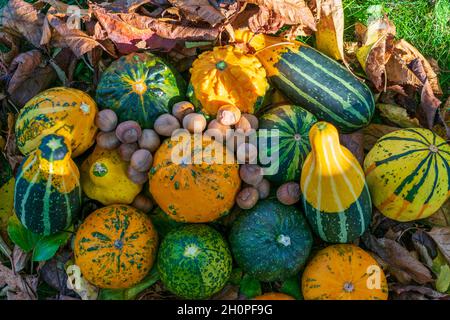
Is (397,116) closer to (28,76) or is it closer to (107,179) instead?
(107,179)

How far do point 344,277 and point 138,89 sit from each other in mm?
1546

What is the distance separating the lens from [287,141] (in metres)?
3.09

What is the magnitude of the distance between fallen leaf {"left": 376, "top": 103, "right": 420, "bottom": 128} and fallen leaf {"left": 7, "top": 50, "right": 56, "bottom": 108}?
2.15 m

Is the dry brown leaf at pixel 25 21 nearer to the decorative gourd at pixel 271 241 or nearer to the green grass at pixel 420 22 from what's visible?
the decorative gourd at pixel 271 241

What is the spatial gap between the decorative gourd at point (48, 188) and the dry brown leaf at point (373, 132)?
178 cm

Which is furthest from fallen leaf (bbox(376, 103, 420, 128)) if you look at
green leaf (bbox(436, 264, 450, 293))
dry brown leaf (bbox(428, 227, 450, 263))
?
green leaf (bbox(436, 264, 450, 293))

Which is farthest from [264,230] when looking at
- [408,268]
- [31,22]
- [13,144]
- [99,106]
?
[31,22]

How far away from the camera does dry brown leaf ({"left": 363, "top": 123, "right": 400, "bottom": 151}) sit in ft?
11.3

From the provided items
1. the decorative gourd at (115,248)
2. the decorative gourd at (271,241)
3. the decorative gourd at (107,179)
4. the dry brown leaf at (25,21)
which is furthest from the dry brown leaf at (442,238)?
the dry brown leaf at (25,21)

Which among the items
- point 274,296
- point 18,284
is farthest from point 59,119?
point 274,296

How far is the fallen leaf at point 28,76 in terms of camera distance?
345 centimetres

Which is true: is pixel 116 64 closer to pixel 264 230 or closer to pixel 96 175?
pixel 96 175

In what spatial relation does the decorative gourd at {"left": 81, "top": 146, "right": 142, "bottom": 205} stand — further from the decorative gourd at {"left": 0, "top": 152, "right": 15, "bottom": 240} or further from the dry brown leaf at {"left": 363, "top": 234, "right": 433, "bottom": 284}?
the dry brown leaf at {"left": 363, "top": 234, "right": 433, "bottom": 284}

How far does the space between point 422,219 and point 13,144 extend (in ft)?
8.39
